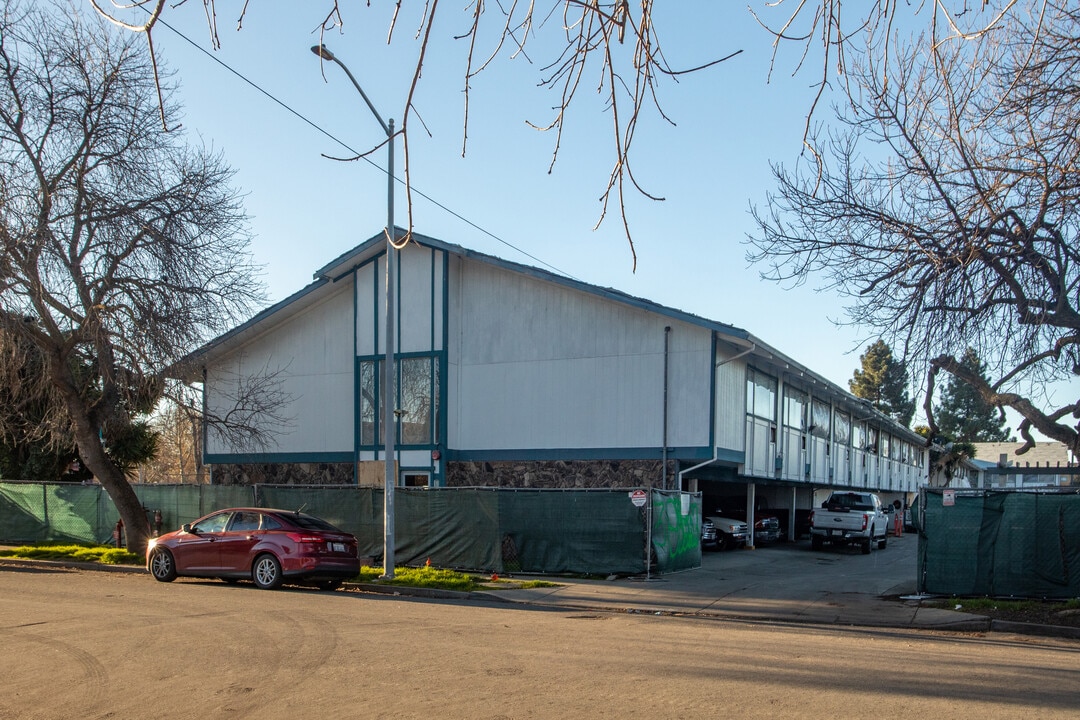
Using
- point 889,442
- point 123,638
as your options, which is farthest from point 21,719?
point 889,442

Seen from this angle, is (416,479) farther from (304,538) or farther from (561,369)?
(304,538)

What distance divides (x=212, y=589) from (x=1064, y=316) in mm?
14236

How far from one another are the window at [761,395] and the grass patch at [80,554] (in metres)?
16.1

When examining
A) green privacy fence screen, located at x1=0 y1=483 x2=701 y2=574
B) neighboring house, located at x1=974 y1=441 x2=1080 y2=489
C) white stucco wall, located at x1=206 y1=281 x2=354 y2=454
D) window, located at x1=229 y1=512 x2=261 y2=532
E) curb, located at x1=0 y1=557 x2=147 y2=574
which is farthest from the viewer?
neighboring house, located at x1=974 y1=441 x2=1080 y2=489

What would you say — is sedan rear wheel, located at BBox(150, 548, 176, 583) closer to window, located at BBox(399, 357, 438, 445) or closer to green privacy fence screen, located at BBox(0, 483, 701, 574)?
green privacy fence screen, located at BBox(0, 483, 701, 574)

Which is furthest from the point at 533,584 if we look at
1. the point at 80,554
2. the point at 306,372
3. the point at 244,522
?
the point at 306,372

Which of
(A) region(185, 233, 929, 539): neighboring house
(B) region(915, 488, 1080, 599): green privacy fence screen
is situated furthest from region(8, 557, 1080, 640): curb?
(A) region(185, 233, 929, 539): neighboring house

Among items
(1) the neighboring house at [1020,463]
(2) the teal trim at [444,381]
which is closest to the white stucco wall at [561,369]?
(2) the teal trim at [444,381]

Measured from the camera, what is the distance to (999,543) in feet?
55.2

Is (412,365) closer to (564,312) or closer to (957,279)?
(564,312)

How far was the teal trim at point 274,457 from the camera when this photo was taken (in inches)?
1090

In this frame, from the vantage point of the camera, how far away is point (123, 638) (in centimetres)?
1073

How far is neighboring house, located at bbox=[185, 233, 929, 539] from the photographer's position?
941 inches

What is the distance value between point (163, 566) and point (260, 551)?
2679 millimetres
